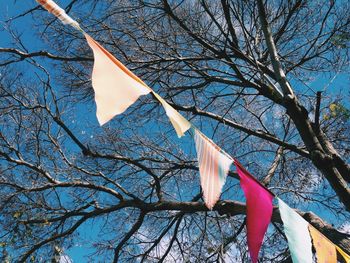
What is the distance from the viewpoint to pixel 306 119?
4547 millimetres

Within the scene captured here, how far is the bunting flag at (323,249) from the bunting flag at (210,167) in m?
0.73

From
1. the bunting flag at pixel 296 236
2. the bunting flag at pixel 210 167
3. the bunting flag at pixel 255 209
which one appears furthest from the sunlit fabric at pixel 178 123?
the bunting flag at pixel 296 236

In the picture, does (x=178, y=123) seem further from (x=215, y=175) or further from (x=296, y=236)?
(x=296, y=236)

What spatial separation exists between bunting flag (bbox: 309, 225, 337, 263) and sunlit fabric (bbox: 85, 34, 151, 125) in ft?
4.49

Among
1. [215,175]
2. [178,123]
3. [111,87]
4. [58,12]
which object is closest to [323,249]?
[215,175]

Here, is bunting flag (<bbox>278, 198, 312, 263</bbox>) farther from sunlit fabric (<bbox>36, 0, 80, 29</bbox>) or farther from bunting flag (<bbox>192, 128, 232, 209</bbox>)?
sunlit fabric (<bbox>36, 0, 80, 29</bbox>)

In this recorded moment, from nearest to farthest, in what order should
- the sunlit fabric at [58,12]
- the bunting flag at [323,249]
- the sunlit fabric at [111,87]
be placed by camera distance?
the sunlit fabric at [111,87]
the bunting flag at [323,249]
the sunlit fabric at [58,12]

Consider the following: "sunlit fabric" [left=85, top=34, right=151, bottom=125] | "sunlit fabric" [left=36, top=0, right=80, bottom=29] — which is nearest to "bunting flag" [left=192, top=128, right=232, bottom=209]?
"sunlit fabric" [left=85, top=34, right=151, bottom=125]

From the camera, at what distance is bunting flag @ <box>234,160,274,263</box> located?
2438 millimetres

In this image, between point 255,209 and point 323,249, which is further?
point 323,249

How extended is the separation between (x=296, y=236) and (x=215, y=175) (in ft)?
2.03

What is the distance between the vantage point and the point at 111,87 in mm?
2232

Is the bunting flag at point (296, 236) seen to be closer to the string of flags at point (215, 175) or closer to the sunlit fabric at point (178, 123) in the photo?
the string of flags at point (215, 175)

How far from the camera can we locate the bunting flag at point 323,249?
2.63 meters
